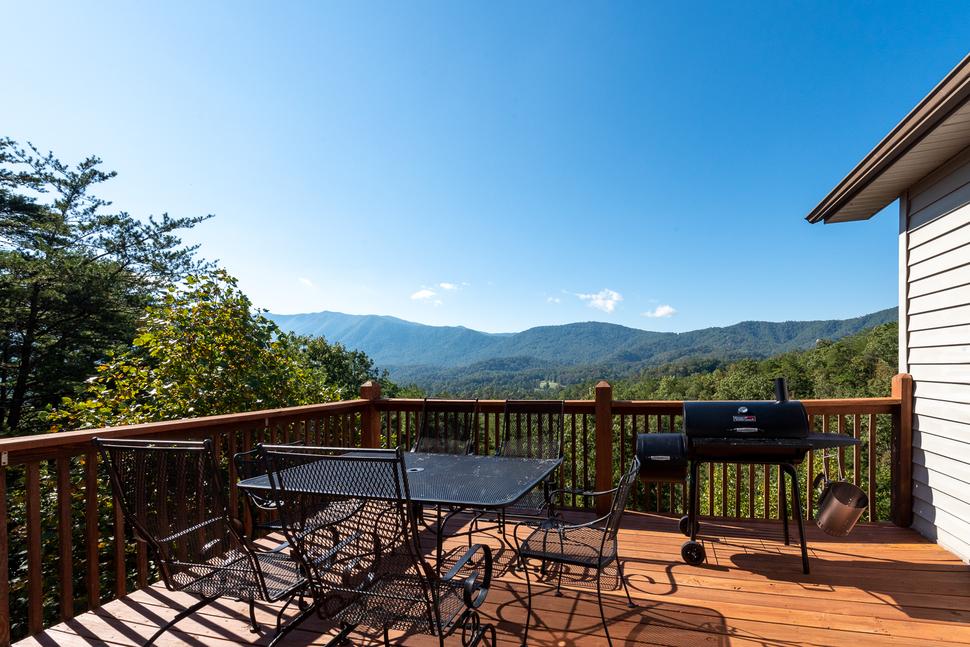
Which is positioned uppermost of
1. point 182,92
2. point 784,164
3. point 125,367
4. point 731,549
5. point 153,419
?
point 784,164

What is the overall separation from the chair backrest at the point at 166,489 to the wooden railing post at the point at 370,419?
98.0 inches

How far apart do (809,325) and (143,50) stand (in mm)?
52244

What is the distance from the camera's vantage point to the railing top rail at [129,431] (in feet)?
6.72

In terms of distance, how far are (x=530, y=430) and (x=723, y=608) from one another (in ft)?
5.98

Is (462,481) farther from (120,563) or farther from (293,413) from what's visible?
(120,563)

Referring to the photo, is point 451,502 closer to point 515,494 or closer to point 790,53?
point 515,494

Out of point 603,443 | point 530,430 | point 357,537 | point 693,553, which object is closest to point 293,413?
point 530,430

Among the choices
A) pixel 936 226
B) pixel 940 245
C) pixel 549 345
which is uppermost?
pixel 936 226

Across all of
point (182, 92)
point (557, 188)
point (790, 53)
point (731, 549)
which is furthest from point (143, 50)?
point (557, 188)

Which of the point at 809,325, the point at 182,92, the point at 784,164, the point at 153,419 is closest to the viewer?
the point at 153,419

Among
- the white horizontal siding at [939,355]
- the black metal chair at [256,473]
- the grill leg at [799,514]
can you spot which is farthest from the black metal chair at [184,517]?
the white horizontal siding at [939,355]

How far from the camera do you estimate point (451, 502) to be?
200cm

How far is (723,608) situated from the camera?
252 centimetres

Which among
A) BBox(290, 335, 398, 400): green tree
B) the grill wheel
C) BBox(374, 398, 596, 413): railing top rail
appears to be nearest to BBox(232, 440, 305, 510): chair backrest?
BBox(374, 398, 596, 413): railing top rail
